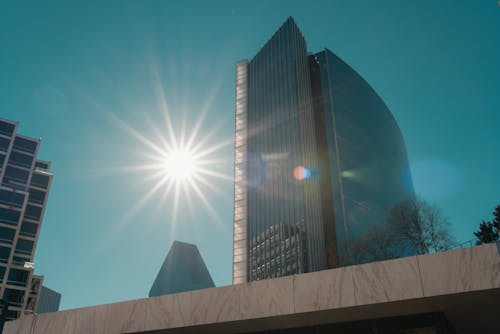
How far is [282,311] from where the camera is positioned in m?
16.4

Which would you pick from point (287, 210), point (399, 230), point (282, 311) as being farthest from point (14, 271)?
point (282, 311)

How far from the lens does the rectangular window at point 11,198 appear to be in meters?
102

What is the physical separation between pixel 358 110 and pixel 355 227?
1376 inches

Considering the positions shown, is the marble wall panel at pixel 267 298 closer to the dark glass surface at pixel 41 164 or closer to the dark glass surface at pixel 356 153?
the dark glass surface at pixel 356 153

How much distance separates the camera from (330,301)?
15711 millimetres

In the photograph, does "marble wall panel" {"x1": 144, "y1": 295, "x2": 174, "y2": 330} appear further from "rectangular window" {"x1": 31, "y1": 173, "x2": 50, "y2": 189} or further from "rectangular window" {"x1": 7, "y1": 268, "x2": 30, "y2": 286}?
"rectangular window" {"x1": 31, "y1": 173, "x2": 50, "y2": 189}

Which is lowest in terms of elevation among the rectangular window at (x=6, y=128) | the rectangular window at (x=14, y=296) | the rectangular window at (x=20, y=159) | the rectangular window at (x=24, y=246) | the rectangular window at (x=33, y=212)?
the rectangular window at (x=14, y=296)

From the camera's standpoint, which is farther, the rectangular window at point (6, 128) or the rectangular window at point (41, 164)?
the rectangular window at point (41, 164)

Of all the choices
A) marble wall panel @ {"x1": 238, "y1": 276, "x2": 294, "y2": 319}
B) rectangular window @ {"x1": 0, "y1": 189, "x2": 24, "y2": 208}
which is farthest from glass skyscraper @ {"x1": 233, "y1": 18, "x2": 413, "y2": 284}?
marble wall panel @ {"x1": 238, "y1": 276, "x2": 294, "y2": 319}

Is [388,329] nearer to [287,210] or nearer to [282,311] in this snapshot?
[282,311]

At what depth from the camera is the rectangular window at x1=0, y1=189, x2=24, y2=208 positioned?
102312mm

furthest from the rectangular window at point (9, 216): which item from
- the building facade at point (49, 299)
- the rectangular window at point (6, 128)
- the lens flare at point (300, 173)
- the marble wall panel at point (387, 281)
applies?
the marble wall panel at point (387, 281)

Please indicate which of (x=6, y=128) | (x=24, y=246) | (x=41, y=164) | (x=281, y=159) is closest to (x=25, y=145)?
(x=6, y=128)

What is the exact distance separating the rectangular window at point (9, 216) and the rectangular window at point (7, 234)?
1.74 m
